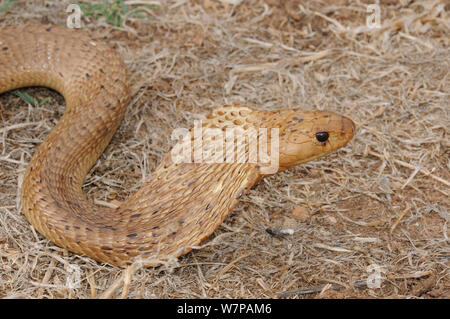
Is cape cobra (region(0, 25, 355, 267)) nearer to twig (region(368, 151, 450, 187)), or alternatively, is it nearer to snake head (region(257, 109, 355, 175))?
snake head (region(257, 109, 355, 175))

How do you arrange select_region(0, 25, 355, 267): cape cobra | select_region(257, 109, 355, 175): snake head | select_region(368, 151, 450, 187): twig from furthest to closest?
1. select_region(368, 151, 450, 187): twig
2. select_region(257, 109, 355, 175): snake head
3. select_region(0, 25, 355, 267): cape cobra

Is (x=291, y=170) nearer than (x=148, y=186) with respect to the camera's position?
No

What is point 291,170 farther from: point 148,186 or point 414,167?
point 148,186

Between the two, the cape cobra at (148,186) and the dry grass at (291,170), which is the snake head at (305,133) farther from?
the dry grass at (291,170)

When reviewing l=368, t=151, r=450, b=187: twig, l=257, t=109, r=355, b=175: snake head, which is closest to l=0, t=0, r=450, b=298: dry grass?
l=368, t=151, r=450, b=187: twig

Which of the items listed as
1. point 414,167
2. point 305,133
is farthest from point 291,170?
point 414,167

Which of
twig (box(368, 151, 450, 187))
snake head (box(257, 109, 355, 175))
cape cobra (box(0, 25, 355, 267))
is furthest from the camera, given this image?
twig (box(368, 151, 450, 187))
